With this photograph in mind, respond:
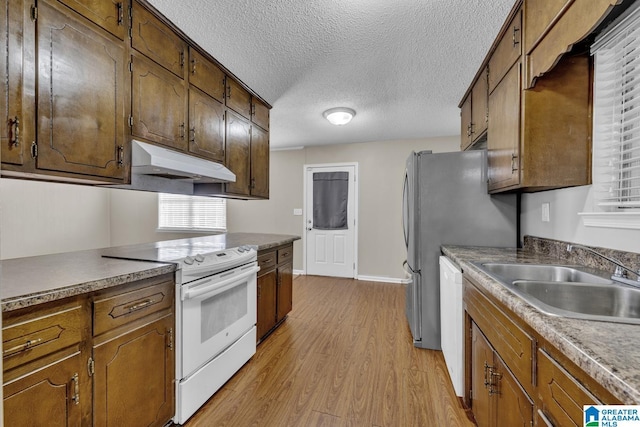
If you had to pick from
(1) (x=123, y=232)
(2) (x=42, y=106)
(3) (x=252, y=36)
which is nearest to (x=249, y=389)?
(2) (x=42, y=106)

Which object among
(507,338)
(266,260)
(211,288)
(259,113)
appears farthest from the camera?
(259,113)

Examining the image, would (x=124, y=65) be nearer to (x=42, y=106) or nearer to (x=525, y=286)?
(x=42, y=106)

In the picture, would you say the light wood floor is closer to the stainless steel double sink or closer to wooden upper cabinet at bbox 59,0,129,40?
the stainless steel double sink

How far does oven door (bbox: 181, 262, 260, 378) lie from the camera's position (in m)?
1.66

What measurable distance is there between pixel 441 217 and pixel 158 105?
2280 mm

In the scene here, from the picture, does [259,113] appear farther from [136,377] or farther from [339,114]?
[136,377]

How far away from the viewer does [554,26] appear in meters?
1.36

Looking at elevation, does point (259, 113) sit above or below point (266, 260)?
above

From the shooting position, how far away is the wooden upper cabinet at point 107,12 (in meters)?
1.44

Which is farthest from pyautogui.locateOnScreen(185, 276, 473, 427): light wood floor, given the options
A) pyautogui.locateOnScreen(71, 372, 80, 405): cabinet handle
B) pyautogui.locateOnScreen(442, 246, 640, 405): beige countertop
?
pyautogui.locateOnScreen(442, 246, 640, 405): beige countertop

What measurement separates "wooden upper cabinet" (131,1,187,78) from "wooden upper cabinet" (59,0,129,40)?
0.23 ft

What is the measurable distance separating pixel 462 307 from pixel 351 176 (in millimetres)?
3346

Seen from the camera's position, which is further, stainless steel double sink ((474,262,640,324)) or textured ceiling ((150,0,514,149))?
textured ceiling ((150,0,514,149))

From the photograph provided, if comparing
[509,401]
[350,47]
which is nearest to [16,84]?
[350,47]
